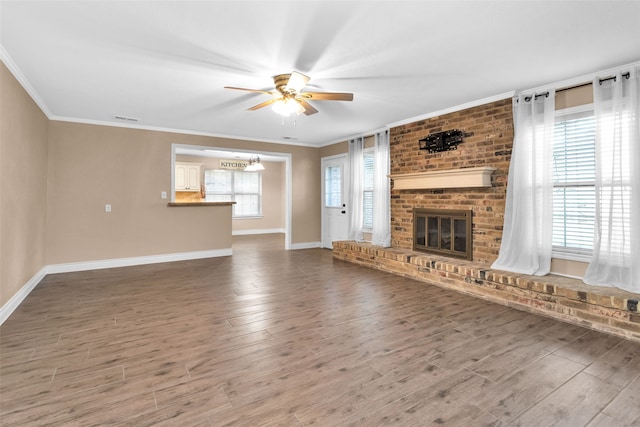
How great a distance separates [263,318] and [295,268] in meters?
2.32

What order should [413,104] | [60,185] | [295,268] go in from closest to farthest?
[413,104], [60,185], [295,268]

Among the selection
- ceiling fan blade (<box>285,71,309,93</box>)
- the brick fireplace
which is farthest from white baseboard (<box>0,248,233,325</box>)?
ceiling fan blade (<box>285,71,309,93</box>)

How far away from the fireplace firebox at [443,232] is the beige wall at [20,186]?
5127 mm

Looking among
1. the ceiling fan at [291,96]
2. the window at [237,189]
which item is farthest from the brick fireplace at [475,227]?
the window at [237,189]

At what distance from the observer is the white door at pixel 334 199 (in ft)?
24.2

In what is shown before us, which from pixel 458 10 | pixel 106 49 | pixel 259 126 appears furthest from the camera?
pixel 259 126

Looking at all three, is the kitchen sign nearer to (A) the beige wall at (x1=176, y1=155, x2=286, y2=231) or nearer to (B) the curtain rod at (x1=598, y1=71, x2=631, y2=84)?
(A) the beige wall at (x1=176, y1=155, x2=286, y2=231)

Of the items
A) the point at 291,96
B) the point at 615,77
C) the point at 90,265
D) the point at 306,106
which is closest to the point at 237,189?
the point at 90,265

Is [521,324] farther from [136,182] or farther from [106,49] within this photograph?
[136,182]

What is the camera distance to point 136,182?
19.0ft

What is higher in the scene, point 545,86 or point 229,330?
point 545,86

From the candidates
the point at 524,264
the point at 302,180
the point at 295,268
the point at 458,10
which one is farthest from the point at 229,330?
the point at 302,180

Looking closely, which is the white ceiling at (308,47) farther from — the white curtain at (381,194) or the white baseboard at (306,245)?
the white baseboard at (306,245)

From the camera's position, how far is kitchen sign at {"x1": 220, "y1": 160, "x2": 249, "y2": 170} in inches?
394
